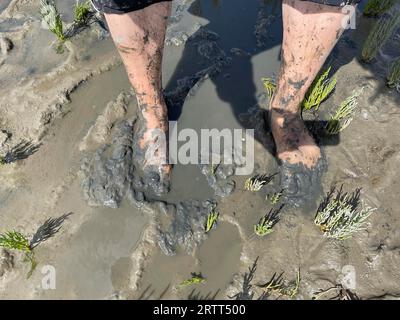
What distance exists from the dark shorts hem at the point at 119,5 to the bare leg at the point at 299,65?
30.8 inches

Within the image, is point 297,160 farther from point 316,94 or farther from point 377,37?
point 377,37

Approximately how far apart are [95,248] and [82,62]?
1.69 metres

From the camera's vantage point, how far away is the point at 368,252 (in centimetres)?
227

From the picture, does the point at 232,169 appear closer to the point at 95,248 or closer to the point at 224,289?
the point at 224,289

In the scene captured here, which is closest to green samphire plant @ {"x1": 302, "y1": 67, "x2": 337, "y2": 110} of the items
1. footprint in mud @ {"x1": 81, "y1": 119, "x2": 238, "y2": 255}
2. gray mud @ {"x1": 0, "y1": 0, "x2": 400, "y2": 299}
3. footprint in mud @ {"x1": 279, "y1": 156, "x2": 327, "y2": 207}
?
gray mud @ {"x1": 0, "y1": 0, "x2": 400, "y2": 299}

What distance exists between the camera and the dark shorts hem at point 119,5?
175 cm

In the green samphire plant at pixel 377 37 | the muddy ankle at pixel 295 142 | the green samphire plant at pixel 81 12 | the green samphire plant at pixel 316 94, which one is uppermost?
the green samphire plant at pixel 81 12

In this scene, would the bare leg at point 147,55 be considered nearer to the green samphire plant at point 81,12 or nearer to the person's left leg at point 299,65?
the person's left leg at point 299,65

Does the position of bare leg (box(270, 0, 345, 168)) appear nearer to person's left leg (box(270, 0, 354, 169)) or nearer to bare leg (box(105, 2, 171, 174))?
person's left leg (box(270, 0, 354, 169))

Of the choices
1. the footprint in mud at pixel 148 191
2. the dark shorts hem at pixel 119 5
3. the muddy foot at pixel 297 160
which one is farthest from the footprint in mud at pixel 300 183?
the dark shorts hem at pixel 119 5

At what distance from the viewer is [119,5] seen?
1759 millimetres

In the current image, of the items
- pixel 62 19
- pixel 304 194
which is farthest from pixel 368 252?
pixel 62 19

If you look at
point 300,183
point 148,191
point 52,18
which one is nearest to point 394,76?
point 300,183

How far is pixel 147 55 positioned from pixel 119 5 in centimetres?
36
